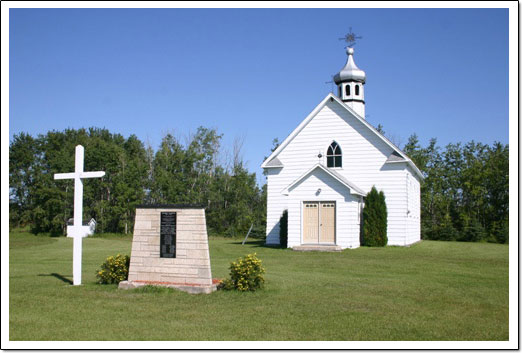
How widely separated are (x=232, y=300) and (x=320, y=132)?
16.8m

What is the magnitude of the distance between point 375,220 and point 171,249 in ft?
48.1

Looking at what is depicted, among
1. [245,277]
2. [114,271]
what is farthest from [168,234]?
[245,277]

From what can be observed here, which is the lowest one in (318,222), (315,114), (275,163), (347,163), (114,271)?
(114,271)

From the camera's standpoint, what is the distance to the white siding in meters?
24.0

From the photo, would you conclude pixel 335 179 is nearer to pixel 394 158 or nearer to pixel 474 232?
pixel 394 158

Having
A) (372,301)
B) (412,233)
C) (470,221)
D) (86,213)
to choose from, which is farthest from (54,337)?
(86,213)

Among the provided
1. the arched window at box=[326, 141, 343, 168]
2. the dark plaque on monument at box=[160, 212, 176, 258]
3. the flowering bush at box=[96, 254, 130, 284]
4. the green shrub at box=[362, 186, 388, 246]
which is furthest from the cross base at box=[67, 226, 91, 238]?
the arched window at box=[326, 141, 343, 168]

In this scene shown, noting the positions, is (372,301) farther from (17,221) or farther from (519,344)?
(17,221)

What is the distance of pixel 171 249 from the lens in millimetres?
10930

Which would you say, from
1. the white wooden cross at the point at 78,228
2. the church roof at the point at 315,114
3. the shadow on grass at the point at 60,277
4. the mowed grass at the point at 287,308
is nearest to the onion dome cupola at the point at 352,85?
the church roof at the point at 315,114

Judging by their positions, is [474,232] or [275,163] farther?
[474,232]

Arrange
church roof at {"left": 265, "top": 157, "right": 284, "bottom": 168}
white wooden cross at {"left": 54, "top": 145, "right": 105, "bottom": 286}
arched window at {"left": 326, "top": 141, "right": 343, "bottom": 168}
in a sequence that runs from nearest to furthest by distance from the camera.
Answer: white wooden cross at {"left": 54, "top": 145, "right": 105, "bottom": 286} < arched window at {"left": 326, "top": 141, "right": 343, "bottom": 168} < church roof at {"left": 265, "top": 157, "right": 284, "bottom": 168}

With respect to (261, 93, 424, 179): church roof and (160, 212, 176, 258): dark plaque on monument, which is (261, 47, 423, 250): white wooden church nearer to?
(261, 93, 424, 179): church roof

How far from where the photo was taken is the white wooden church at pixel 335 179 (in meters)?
22.4
